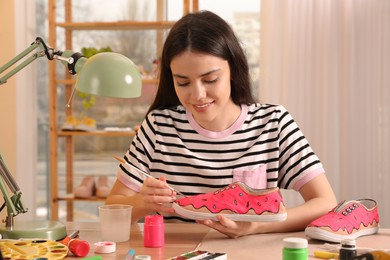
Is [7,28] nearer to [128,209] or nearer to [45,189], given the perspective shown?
[45,189]

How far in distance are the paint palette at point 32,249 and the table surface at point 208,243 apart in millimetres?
39

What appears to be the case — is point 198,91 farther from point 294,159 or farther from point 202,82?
point 294,159

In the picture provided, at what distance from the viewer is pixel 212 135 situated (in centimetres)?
211

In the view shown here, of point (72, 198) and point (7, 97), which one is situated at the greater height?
point (7, 97)

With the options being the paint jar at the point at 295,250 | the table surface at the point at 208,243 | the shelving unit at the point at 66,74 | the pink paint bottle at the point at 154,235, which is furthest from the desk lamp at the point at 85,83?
the shelving unit at the point at 66,74

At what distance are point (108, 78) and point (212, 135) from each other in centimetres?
69

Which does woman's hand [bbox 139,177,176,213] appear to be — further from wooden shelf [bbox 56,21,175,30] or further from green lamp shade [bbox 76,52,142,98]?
wooden shelf [bbox 56,21,175,30]

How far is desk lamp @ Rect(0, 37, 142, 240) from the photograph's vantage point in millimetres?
1483

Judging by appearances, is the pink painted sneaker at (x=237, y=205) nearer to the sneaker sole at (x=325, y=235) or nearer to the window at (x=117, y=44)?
the sneaker sole at (x=325, y=235)

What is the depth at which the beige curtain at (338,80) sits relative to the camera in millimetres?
3795

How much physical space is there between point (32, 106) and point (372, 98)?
217cm

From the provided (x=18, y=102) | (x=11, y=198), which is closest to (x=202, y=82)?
(x=11, y=198)

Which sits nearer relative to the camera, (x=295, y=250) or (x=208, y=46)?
(x=295, y=250)

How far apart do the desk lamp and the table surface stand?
14 centimetres
